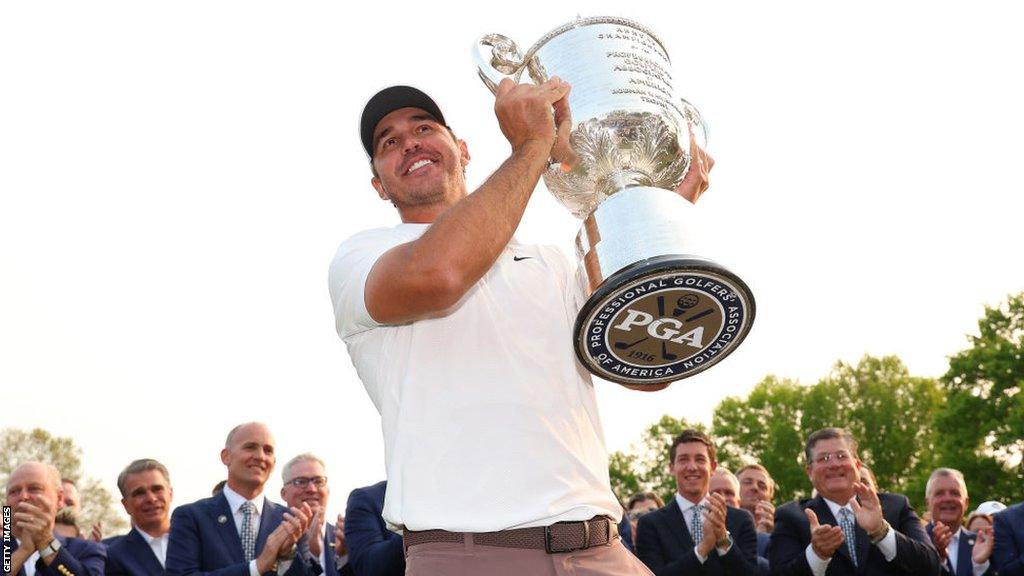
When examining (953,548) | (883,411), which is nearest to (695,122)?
(953,548)

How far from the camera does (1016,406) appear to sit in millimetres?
38312

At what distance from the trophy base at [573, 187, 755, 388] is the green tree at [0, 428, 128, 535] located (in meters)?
42.5

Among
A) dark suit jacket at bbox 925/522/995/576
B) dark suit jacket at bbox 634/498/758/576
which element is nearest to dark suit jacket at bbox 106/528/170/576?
dark suit jacket at bbox 634/498/758/576

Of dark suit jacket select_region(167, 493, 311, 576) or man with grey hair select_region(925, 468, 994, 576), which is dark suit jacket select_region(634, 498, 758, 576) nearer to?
man with grey hair select_region(925, 468, 994, 576)

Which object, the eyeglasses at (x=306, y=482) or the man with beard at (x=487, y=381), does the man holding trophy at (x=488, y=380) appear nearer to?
the man with beard at (x=487, y=381)

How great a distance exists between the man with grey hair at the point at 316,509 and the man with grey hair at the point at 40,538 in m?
1.66

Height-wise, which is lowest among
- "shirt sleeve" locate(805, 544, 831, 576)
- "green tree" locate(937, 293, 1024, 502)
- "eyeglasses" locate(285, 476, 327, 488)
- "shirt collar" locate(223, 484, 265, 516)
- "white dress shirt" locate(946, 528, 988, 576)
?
"shirt sleeve" locate(805, 544, 831, 576)

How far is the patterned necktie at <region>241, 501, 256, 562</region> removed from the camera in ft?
26.6

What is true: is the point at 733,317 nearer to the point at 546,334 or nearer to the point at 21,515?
the point at 546,334

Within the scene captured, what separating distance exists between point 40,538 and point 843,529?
624 centimetres

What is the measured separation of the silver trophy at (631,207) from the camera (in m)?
2.83

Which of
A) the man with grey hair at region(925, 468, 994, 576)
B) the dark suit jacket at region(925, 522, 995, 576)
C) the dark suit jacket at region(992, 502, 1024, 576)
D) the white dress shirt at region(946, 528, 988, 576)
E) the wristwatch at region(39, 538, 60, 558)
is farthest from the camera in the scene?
the white dress shirt at region(946, 528, 988, 576)

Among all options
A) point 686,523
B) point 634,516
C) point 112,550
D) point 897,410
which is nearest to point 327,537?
point 112,550

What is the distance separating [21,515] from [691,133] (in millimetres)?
6220
